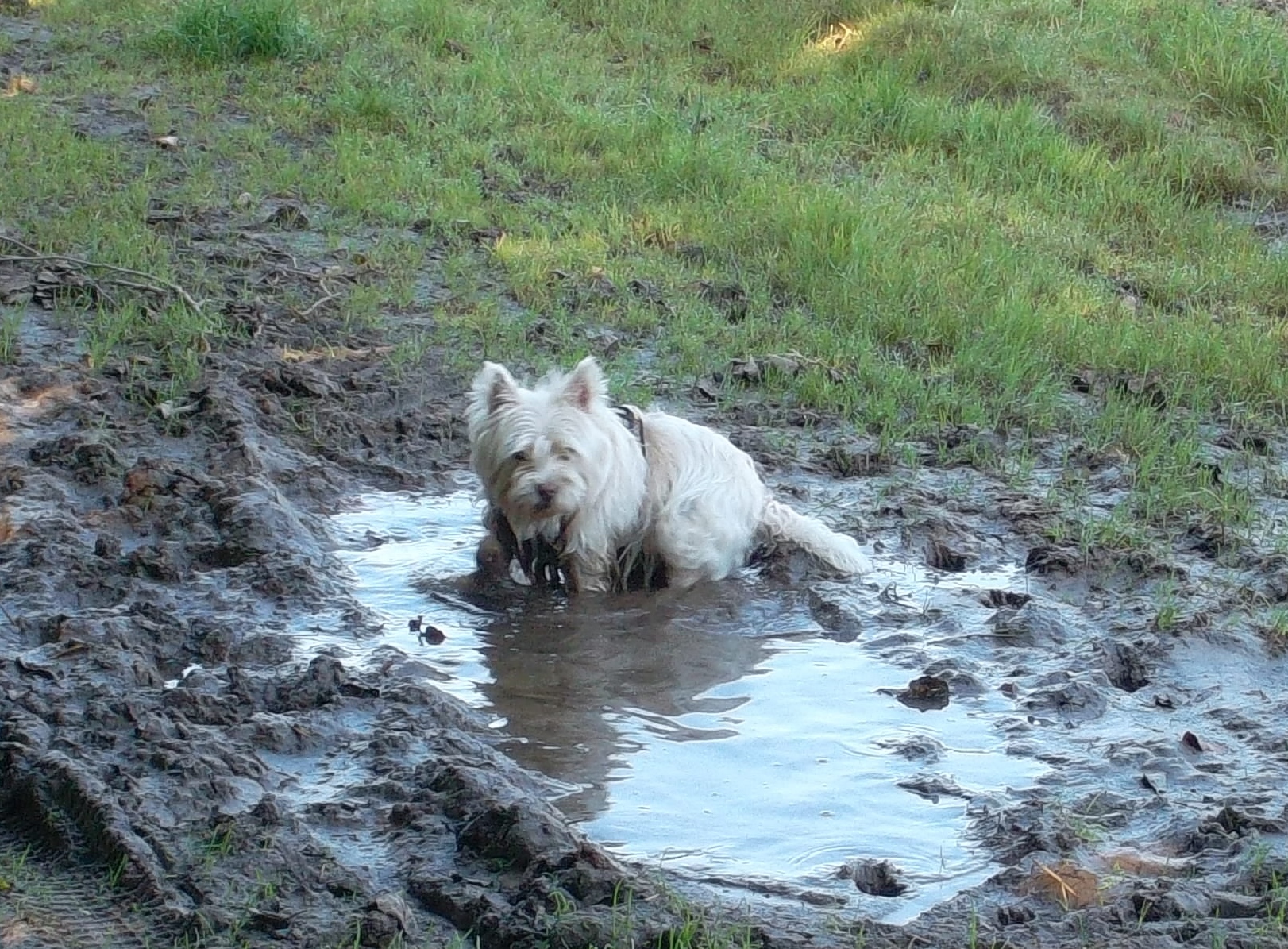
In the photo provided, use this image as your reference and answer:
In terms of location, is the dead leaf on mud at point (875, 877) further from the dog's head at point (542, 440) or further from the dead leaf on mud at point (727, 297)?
the dead leaf on mud at point (727, 297)

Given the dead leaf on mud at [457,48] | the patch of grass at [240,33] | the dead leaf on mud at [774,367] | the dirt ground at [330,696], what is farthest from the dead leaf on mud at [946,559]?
the patch of grass at [240,33]

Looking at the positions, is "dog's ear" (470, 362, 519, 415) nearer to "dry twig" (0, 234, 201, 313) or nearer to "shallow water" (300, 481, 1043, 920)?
"shallow water" (300, 481, 1043, 920)

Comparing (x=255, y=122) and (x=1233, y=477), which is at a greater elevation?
(x=255, y=122)

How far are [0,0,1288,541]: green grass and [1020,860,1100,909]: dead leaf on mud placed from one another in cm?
353

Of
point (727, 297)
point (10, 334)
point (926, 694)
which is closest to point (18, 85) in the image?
point (10, 334)

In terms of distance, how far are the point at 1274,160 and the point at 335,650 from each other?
9.46 m

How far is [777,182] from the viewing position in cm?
1195

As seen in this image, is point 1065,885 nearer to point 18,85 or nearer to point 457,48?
point 18,85

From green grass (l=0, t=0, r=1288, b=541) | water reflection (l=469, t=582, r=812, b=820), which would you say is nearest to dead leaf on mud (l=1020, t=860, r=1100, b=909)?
water reflection (l=469, t=582, r=812, b=820)

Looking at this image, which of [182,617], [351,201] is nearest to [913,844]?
[182,617]

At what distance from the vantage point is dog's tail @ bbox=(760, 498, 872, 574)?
7.34 metres

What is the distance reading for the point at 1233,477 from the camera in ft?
28.0

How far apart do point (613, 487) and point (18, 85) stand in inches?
321

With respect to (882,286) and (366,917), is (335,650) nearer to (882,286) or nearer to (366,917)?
(366,917)
